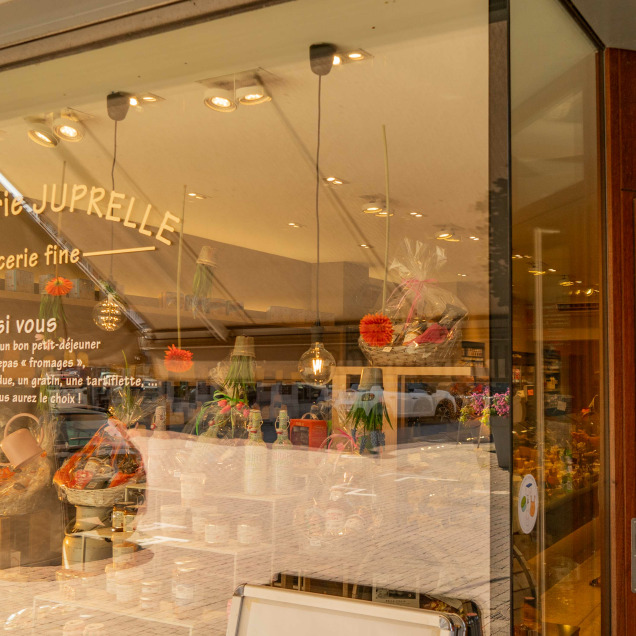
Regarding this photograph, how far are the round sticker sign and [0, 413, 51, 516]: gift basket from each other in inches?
63.3

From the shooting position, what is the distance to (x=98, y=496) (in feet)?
7.72

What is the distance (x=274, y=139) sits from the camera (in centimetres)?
228

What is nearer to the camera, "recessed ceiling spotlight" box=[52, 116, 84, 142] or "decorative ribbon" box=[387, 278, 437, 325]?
"decorative ribbon" box=[387, 278, 437, 325]

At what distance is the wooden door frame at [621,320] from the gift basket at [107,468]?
1.40m

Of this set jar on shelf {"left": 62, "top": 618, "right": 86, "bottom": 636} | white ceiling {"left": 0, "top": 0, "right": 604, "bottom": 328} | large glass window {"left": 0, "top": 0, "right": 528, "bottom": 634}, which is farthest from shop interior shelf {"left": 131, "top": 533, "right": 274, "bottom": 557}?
white ceiling {"left": 0, "top": 0, "right": 604, "bottom": 328}

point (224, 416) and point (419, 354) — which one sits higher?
point (419, 354)

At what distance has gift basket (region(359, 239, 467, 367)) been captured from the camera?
1909mm

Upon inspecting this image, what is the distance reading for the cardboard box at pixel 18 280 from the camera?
255 centimetres

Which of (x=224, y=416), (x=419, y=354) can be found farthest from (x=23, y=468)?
(x=419, y=354)

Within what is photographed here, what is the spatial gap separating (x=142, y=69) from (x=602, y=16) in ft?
4.45

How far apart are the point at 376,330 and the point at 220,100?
92cm

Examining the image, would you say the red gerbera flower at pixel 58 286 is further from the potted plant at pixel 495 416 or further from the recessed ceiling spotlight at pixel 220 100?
the potted plant at pixel 495 416

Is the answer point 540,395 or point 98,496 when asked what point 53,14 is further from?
point 540,395

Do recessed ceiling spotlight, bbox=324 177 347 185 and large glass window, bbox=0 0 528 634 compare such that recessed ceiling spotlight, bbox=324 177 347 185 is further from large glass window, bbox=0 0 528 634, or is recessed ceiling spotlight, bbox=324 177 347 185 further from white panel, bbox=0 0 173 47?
white panel, bbox=0 0 173 47
